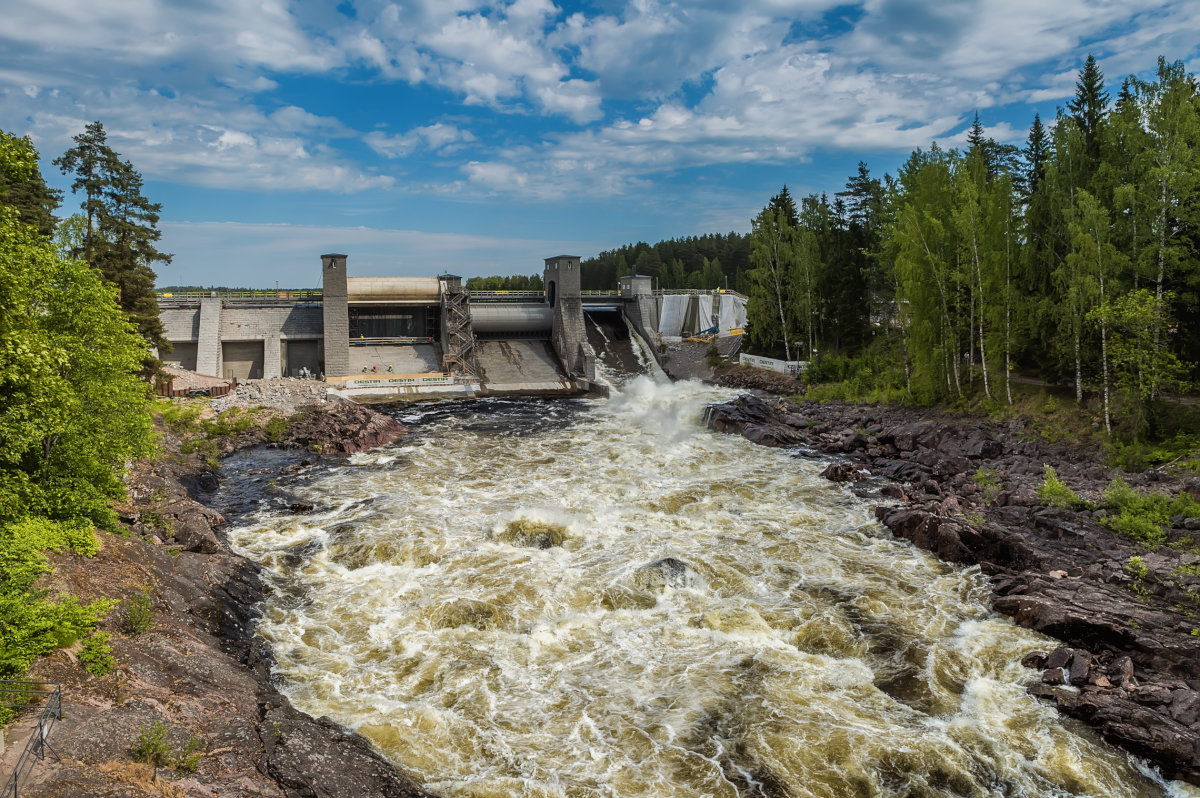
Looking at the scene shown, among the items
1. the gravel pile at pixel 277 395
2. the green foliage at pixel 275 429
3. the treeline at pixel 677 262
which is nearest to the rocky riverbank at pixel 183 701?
the green foliage at pixel 275 429

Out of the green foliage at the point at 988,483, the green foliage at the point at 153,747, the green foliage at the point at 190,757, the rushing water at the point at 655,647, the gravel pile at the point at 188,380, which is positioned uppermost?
the gravel pile at the point at 188,380

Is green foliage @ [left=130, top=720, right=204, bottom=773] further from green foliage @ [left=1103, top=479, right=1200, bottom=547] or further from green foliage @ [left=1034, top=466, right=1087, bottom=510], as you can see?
green foliage @ [left=1034, top=466, right=1087, bottom=510]

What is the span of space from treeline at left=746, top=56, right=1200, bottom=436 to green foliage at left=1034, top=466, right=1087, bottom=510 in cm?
471

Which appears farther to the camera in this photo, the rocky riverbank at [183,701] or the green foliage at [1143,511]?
the green foliage at [1143,511]

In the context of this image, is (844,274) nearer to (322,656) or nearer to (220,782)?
(322,656)

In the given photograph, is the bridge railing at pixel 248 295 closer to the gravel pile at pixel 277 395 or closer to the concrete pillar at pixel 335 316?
the concrete pillar at pixel 335 316

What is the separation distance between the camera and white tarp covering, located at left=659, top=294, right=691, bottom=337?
206ft

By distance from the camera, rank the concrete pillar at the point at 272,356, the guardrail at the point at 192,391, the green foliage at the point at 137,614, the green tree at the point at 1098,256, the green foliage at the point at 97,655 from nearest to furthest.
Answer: the green foliage at the point at 97,655
the green foliage at the point at 137,614
the green tree at the point at 1098,256
the guardrail at the point at 192,391
the concrete pillar at the point at 272,356

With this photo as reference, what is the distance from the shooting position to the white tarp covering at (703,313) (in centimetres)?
6425

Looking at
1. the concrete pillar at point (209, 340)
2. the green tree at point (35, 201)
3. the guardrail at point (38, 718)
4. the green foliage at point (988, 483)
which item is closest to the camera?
the guardrail at point (38, 718)

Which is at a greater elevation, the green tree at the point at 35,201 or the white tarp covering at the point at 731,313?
the green tree at the point at 35,201

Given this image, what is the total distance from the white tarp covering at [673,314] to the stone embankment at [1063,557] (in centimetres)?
3206

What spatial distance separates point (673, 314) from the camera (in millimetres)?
63500

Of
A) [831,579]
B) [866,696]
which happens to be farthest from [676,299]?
[866,696]
